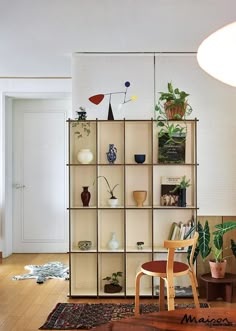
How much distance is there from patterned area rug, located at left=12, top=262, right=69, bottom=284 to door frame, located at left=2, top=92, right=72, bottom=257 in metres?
0.81

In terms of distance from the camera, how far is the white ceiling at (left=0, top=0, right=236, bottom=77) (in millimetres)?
3068

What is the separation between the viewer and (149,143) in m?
4.19

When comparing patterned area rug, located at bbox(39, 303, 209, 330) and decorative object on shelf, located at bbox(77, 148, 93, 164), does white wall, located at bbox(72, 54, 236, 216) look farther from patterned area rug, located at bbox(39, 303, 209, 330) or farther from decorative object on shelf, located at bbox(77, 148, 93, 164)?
patterned area rug, located at bbox(39, 303, 209, 330)

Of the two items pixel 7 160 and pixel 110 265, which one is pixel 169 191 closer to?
pixel 110 265

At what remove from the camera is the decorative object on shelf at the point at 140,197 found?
4.09m

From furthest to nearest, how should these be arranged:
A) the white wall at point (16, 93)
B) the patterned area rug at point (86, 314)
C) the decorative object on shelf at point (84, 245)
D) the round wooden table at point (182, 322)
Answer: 1. the white wall at point (16, 93)
2. the decorative object on shelf at point (84, 245)
3. the patterned area rug at point (86, 314)
4. the round wooden table at point (182, 322)

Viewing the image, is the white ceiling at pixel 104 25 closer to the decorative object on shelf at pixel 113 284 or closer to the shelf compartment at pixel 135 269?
the shelf compartment at pixel 135 269

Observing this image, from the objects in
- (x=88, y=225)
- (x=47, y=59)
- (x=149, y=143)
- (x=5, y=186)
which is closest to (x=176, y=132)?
(x=149, y=143)

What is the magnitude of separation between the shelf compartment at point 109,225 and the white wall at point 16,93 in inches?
86.2

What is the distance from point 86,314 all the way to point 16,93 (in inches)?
137

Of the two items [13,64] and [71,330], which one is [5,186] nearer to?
[13,64]

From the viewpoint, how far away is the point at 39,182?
6.23m

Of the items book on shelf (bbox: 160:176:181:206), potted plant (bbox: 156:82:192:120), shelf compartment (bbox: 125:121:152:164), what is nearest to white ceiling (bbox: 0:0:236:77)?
potted plant (bbox: 156:82:192:120)


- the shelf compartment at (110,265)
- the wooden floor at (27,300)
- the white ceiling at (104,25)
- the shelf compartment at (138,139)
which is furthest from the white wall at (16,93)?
the shelf compartment at (110,265)
